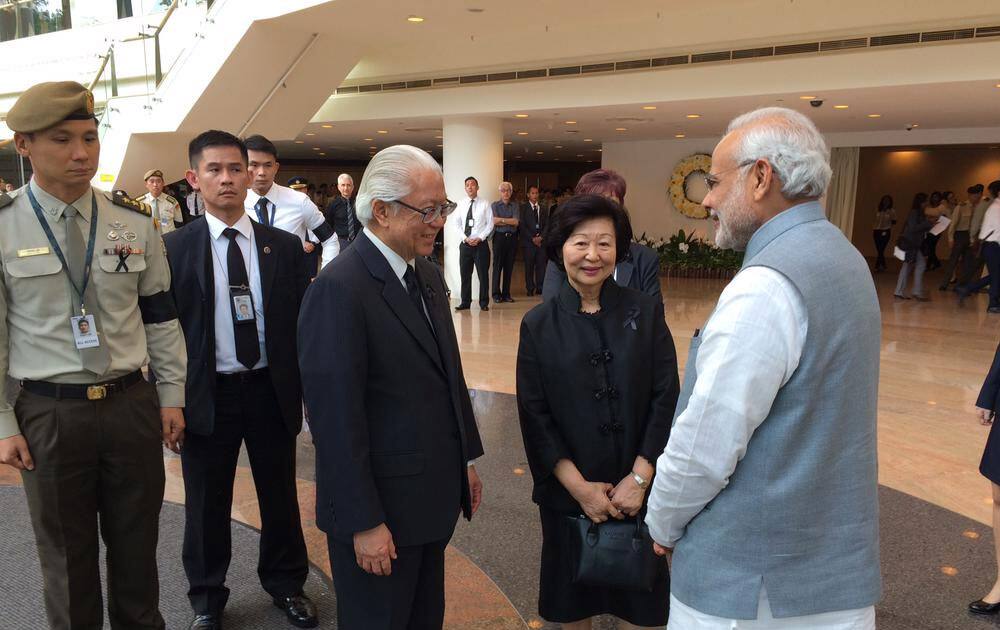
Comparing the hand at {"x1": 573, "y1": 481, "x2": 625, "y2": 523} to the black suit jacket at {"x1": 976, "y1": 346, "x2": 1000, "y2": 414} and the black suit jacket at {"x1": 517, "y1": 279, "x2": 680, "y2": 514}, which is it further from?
the black suit jacket at {"x1": 976, "y1": 346, "x2": 1000, "y2": 414}

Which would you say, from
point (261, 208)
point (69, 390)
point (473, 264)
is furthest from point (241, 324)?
point (473, 264)

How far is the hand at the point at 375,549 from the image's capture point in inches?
68.0

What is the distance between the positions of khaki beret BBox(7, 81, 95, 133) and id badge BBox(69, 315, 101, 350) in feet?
1.74

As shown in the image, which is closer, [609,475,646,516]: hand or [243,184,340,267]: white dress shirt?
[609,475,646,516]: hand

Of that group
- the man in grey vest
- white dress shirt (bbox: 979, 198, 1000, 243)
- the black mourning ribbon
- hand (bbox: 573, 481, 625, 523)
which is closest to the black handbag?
hand (bbox: 573, 481, 625, 523)

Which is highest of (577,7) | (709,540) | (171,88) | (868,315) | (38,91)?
(577,7)

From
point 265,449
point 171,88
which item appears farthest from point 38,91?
point 171,88

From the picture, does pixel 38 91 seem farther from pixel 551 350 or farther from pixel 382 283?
pixel 551 350

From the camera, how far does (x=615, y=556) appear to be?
80.8 inches

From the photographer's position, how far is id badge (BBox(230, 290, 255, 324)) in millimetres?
2473

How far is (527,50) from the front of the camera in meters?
10.4

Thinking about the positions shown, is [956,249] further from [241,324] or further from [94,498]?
[94,498]

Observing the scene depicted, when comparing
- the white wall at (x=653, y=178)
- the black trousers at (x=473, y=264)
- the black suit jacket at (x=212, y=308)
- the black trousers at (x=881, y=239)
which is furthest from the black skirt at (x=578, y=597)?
the black trousers at (x=881, y=239)

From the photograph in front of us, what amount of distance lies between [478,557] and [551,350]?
1421 mm
